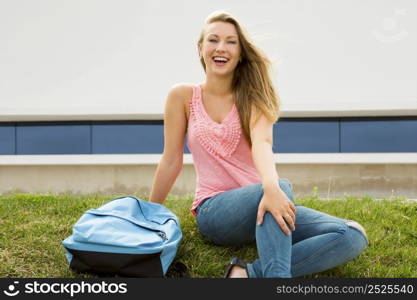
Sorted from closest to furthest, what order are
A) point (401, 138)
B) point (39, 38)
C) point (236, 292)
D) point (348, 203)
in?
point (236, 292), point (348, 203), point (401, 138), point (39, 38)

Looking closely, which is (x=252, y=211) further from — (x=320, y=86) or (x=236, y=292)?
(x=320, y=86)

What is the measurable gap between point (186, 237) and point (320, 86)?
1452 cm

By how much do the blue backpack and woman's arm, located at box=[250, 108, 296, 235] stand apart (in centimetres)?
60

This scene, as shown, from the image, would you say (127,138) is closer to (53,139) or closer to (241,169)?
(53,139)

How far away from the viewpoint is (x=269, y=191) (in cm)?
231

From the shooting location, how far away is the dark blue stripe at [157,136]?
14953mm

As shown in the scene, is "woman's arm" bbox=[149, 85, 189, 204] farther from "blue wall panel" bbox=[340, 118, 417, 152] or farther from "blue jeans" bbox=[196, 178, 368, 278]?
"blue wall panel" bbox=[340, 118, 417, 152]

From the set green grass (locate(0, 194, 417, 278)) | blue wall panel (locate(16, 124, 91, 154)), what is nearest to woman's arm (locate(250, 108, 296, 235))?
green grass (locate(0, 194, 417, 278))

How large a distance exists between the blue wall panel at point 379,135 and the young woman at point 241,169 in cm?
1272

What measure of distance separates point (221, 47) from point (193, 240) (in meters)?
1.38

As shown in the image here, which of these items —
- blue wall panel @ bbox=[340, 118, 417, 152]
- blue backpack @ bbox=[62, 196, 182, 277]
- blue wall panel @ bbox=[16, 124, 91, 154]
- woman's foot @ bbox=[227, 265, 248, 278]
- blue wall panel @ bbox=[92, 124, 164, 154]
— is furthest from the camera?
blue wall panel @ bbox=[16, 124, 91, 154]

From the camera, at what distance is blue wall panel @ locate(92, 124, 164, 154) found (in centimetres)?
1542

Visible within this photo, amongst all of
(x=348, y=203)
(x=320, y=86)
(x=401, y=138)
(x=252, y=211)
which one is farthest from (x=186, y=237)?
(x=320, y=86)

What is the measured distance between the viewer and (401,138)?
1491 centimetres
